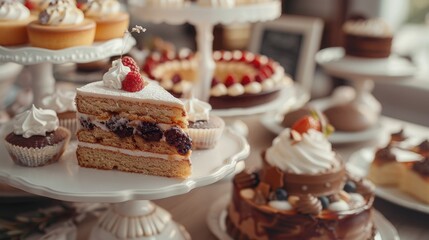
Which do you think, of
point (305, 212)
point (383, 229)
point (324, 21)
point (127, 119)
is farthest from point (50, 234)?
point (324, 21)

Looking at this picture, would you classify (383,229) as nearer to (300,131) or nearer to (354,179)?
(354,179)

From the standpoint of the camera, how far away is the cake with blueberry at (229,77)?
196cm

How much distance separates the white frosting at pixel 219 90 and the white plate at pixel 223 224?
43 cm

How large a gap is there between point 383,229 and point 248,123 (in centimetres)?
99

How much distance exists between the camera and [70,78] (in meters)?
2.39

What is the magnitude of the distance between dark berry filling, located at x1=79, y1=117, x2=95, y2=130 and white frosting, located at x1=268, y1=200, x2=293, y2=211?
50 centimetres

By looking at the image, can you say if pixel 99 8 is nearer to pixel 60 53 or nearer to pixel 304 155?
pixel 60 53

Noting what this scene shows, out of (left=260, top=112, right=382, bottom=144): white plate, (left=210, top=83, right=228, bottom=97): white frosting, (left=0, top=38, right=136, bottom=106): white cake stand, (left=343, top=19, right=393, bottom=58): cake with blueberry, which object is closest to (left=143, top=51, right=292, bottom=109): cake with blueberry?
(left=210, top=83, right=228, bottom=97): white frosting

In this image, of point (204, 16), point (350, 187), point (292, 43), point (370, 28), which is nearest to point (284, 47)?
point (292, 43)

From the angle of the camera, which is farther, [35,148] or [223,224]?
[223,224]

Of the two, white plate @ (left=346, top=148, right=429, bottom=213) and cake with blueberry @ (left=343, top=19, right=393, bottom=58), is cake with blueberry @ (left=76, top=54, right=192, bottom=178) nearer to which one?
white plate @ (left=346, top=148, right=429, bottom=213)

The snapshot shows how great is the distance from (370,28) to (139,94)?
4.75ft

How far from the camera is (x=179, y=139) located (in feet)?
4.07

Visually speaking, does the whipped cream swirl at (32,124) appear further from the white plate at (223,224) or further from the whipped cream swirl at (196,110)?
the white plate at (223,224)
